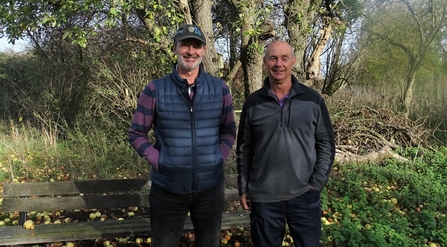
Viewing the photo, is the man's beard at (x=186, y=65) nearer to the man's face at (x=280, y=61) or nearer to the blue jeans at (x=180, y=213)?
the man's face at (x=280, y=61)

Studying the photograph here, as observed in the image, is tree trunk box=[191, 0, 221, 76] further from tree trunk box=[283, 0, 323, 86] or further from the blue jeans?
the blue jeans

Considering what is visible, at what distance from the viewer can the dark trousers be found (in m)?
2.54

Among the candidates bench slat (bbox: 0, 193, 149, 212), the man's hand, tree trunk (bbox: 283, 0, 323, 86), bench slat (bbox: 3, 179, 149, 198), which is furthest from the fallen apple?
tree trunk (bbox: 283, 0, 323, 86)

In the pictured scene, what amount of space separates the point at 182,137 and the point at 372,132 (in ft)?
21.8

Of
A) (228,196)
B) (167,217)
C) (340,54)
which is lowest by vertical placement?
(228,196)

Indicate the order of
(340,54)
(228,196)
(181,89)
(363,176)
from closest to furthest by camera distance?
(181,89) → (228,196) → (363,176) → (340,54)

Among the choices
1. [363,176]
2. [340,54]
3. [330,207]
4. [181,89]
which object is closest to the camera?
[181,89]

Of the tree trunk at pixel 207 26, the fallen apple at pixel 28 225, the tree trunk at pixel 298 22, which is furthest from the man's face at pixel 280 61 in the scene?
the tree trunk at pixel 298 22

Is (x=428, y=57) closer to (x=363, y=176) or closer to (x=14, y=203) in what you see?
(x=363, y=176)

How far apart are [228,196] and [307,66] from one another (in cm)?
478

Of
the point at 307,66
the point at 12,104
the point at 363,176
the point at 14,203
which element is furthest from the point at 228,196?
the point at 12,104

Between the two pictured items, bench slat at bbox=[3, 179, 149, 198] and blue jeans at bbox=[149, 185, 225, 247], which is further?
bench slat at bbox=[3, 179, 149, 198]

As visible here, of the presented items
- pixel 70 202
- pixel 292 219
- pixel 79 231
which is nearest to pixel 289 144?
pixel 292 219

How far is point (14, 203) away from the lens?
379cm
